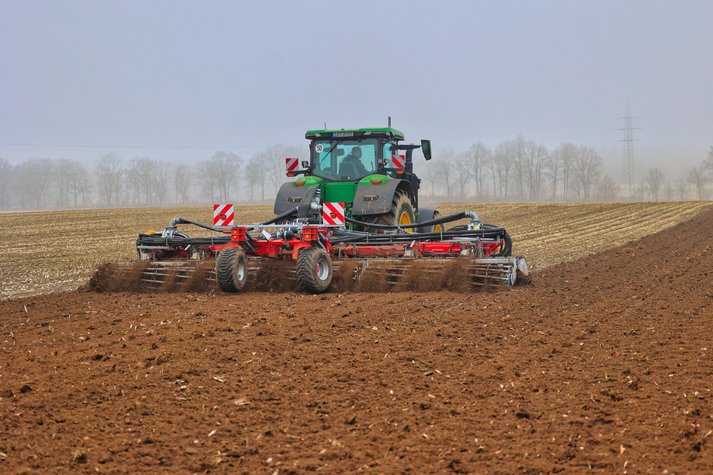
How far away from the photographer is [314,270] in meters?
9.41

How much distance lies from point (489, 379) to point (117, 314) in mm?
4348

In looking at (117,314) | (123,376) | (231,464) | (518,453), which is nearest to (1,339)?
(117,314)

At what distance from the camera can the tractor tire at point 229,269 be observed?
9.37 m

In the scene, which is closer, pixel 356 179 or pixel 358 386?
pixel 358 386

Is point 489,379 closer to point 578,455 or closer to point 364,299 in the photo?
point 578,455

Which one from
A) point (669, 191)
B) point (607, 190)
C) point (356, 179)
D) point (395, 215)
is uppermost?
point (607, 190)

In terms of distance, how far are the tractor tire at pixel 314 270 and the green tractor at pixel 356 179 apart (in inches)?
62.4

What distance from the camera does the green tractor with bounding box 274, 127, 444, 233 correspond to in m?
11.4

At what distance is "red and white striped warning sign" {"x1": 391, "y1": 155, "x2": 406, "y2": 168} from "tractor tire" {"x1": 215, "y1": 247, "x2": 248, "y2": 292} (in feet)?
11.6

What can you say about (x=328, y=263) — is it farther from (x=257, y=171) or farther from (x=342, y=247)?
(x=257, y=171)

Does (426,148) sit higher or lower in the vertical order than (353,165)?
higher

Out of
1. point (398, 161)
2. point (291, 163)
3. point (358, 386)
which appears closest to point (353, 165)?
point (398, 161)

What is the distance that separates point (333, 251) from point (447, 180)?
89727 mm

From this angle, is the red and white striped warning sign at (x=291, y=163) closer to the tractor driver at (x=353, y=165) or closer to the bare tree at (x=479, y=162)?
the tractor driver at (x=353, y=165)
